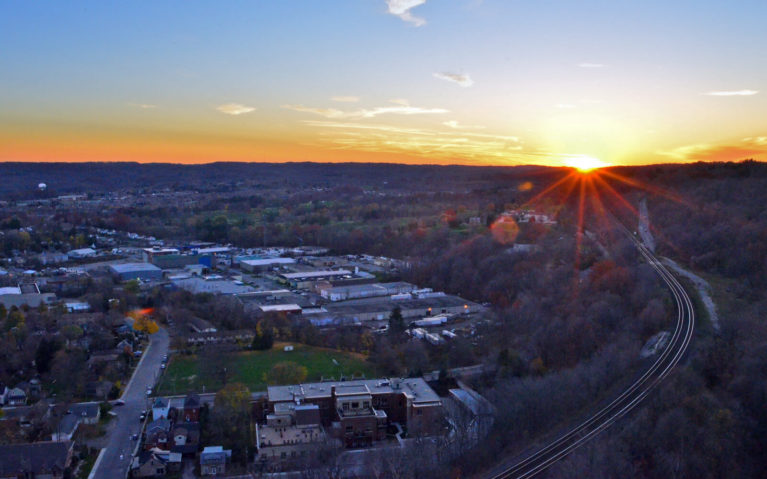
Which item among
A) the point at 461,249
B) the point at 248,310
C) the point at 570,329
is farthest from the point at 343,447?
the point at 461,249

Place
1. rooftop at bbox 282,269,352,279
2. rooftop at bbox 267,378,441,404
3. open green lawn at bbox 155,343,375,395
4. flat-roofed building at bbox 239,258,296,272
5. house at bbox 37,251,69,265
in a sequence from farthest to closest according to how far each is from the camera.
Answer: house at bbox 37,251,69,265 < flat-roofed building at bbox 239,258,296,272 < rooftop at bbox 282,269,352,279 < open green lawn at bbox 155,343,375,395 < rooftop at bbox 267,378,441,404

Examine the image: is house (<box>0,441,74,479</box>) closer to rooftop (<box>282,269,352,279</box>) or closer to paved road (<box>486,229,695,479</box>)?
paved road (<box>486,229,695,479</box>)

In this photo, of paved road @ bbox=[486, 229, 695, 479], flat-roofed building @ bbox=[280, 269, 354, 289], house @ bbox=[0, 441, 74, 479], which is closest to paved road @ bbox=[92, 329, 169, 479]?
house @ bbox=[0, 441, 74, 479]

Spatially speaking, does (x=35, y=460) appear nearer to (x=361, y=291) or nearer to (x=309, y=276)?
(x=361, y=291)

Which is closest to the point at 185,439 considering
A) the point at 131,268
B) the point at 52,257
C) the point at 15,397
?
the point at 15,397

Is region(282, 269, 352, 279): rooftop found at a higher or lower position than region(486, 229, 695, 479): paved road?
lower

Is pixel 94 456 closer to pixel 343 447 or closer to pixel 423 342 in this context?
pixel 343 447
